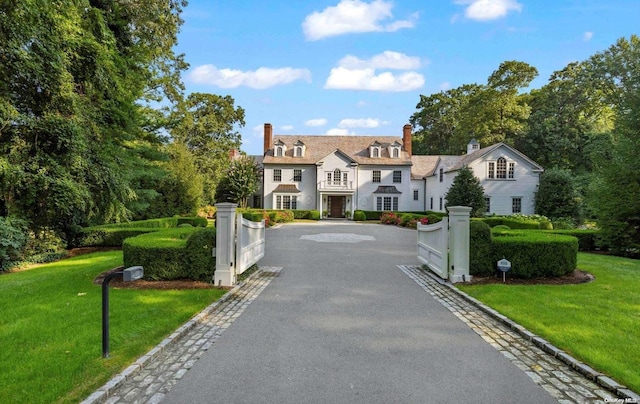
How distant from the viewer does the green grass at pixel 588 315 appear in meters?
3.94

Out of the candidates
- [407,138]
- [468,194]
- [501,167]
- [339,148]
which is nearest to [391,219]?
[468,194]

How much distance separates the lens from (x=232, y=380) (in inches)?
141

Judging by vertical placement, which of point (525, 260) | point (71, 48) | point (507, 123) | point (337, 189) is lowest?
point (525, 260)

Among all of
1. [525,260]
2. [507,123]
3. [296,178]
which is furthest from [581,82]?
[525,260]

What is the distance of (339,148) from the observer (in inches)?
1609

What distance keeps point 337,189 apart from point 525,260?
2912 centimetres

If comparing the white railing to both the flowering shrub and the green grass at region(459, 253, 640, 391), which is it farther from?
the green grass at region(459, 253, 640, 391)

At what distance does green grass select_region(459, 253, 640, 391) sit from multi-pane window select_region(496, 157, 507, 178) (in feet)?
81.5

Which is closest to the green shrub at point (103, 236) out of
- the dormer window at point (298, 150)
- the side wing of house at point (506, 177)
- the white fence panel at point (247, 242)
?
the white fence panel at point (247, 242)

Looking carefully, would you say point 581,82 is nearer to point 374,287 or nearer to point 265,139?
point 265,139

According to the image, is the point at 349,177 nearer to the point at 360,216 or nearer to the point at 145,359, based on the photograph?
the point at 360,216

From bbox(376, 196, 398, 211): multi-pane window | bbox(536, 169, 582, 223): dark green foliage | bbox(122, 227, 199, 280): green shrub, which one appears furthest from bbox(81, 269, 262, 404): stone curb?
bbox(376, 196, 398, 211): multi-pane window

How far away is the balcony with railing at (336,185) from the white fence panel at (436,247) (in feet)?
85.8

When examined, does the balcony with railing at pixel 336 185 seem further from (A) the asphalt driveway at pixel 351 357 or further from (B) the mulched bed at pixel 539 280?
(A) the asphalt driveway at pixel 351 357
